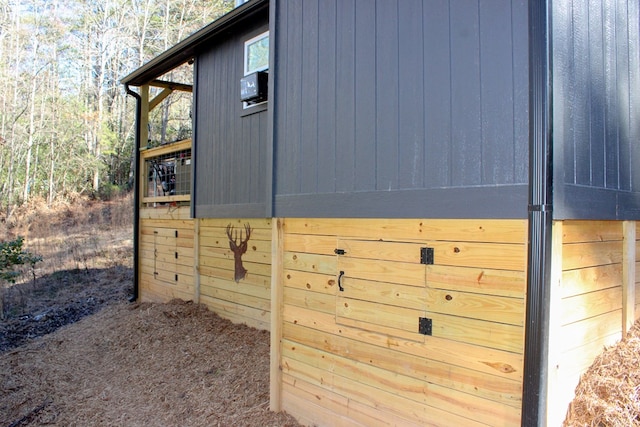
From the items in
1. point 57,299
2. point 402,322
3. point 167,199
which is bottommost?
point 57,299

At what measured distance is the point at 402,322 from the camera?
291 cm

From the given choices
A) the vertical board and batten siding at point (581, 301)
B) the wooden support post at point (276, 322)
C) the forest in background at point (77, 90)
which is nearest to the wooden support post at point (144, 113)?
the wooden support post at point (276, 322)

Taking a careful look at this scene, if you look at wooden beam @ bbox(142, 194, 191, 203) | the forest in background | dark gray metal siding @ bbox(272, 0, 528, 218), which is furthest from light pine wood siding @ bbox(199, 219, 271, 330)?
the forest in background

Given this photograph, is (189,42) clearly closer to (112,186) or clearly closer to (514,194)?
(514,194)

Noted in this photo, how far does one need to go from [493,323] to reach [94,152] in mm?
22521

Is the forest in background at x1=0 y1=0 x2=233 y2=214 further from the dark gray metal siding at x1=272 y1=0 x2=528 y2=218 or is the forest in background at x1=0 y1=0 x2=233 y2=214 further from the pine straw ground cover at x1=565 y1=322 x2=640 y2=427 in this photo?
the pine straw ground cover at x1=565 y1=322 x2=640 y2=427

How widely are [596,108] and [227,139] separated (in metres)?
4.85

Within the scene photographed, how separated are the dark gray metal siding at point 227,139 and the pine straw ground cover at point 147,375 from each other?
5.25 ft

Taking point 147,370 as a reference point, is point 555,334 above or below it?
above

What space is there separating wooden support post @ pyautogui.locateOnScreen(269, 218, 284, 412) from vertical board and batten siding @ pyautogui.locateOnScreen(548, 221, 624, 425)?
217cm

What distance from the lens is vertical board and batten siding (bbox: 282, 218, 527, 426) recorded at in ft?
7.98

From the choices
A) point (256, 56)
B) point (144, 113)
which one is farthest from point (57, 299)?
point (256, 56)

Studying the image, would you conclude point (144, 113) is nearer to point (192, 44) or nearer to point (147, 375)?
point (192, 44)

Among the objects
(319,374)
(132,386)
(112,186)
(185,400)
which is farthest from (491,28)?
(112,186)
